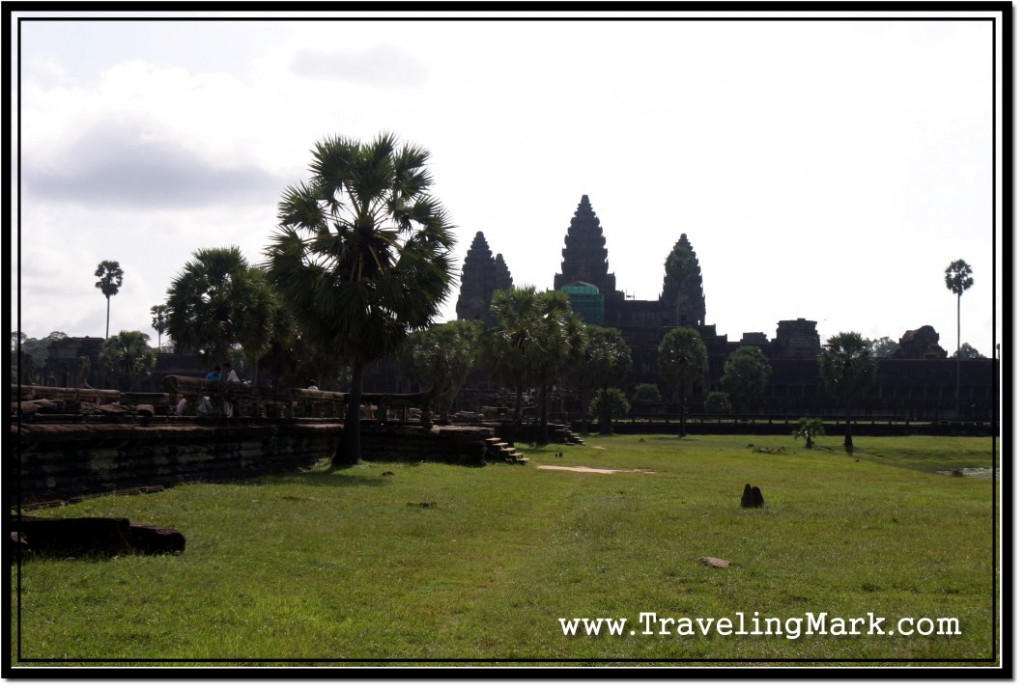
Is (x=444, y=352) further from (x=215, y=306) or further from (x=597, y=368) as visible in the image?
(x=215, y=306)

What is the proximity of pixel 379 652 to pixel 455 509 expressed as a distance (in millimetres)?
7323

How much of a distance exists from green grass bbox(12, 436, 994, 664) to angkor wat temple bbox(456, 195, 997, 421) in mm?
65965

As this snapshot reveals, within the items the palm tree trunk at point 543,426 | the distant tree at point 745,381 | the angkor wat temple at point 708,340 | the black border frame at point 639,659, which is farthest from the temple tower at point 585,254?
the black border frame at point 639,659

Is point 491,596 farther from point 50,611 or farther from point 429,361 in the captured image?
point 429,361

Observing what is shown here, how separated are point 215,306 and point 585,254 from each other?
3693 inches

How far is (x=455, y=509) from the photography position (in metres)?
12.9

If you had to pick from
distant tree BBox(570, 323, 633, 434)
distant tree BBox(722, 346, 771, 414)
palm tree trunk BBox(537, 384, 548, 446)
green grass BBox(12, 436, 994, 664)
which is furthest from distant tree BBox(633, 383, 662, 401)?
green grass BBox(12, 436, 994, 664)

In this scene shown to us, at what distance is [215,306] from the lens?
3462cm

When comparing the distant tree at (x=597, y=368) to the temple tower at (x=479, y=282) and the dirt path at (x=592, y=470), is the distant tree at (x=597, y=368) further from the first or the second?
the temple tower at (x=479, y=282)

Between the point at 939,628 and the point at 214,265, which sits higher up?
the point at 214,265

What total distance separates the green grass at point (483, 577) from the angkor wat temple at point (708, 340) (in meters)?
66.0

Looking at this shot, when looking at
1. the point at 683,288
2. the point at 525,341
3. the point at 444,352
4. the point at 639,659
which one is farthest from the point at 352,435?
the point at 683,288

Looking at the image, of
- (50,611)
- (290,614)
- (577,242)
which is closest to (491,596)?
(290,614)

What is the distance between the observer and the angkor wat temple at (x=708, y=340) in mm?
87938
